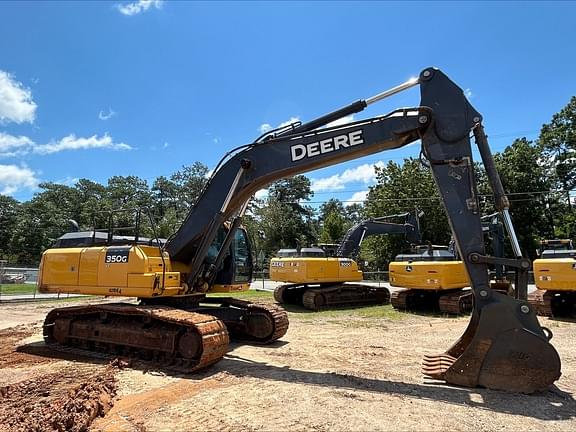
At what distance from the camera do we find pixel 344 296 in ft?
57.6

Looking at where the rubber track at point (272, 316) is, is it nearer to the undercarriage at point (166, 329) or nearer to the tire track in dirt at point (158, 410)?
the undercarriage at point (166, 329)

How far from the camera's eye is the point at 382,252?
3881cm

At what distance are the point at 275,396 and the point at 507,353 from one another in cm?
301

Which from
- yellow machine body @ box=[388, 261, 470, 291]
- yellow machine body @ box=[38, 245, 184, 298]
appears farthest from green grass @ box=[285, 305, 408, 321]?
yellow machine body @ box=[38, 245, 184, 298]

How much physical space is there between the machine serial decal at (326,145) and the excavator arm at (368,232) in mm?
11374

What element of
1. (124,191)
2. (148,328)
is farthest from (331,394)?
(124,191)

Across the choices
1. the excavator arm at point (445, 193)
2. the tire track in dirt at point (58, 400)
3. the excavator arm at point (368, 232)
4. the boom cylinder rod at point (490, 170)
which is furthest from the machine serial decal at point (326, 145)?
the excavator arm at point (368, 232)

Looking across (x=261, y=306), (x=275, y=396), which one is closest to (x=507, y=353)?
(x=275, y=396)

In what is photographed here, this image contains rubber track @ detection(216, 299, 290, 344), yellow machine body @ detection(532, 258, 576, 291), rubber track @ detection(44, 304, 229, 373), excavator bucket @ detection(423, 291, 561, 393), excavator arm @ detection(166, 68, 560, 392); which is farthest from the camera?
yellow machine body @ detection(532, 258, 576, 291)

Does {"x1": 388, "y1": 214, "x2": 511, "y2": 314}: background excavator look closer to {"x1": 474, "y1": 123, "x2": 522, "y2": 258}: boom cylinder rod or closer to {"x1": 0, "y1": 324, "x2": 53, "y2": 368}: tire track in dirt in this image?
{"x1": 474, "y1": 123, "x2": 522, "y2": 258}: boom cylinder rod

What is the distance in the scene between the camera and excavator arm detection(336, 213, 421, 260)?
18.7 m

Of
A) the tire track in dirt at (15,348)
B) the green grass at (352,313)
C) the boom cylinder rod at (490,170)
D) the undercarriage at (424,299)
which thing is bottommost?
the tire track in dirt at (15,348)

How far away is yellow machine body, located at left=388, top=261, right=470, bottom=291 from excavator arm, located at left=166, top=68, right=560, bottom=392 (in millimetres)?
7794

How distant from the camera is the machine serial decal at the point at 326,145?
23.7 feet
